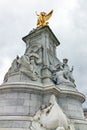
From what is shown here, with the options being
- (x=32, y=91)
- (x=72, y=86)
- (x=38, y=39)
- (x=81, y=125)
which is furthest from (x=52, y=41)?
(x=81, y=125)

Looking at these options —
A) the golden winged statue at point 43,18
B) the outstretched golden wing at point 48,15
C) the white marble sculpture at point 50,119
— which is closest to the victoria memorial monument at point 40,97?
the white marble sculpture at point 50,119

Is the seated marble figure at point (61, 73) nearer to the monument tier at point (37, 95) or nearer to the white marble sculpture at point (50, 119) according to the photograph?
the monument tier at point (37, 95)

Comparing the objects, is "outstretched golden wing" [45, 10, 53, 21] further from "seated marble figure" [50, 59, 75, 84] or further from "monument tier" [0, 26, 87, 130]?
"seated marble figure" [50, 59, 75, 84]

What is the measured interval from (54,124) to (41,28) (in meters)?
10.6

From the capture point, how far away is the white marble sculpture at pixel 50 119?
39.9 ft

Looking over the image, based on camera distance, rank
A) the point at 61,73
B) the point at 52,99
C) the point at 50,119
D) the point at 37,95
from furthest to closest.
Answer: the point at 61,73
the point at 37,95
the point at 52,99
the point at 50,119

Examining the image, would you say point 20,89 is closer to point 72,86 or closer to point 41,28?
point 72,86

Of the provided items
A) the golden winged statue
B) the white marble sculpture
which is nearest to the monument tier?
the white marble sculpture

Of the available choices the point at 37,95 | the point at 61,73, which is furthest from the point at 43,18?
the point at 37,95

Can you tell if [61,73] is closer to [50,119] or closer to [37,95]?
[37,95]

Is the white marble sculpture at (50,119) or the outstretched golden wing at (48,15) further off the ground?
the outstretched golden wing at (48,15)

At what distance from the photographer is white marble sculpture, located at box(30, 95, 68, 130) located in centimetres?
1217

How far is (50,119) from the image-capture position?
40.5 ft

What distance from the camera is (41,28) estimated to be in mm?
20578
